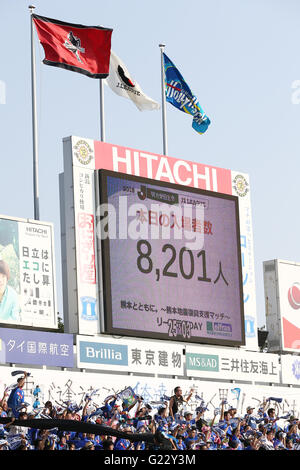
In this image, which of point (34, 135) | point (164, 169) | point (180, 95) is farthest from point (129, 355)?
point (180, 95)

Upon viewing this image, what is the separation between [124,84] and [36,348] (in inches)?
233

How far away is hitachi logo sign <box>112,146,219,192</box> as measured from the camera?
19266mm

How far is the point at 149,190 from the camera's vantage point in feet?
62.7

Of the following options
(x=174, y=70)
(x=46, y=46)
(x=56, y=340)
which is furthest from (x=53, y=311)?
(x=174, y=70)

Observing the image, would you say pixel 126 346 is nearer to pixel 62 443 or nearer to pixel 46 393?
pixel 46 393

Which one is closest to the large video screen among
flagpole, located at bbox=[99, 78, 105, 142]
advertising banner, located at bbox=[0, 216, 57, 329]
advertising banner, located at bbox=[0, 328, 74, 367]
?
advertising banner, located at bbox=[0, 328, 74, 367]

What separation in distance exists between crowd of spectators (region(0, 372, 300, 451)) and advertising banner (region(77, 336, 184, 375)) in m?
0.69

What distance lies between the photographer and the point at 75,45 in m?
19.3

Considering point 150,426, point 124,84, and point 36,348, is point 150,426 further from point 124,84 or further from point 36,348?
point 124,84

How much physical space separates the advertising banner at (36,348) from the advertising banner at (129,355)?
260 mm

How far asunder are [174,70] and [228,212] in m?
3.40

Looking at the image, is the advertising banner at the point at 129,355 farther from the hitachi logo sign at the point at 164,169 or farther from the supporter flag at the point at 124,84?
the supporter flag at the point at 124,84

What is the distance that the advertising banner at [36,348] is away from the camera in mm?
16562

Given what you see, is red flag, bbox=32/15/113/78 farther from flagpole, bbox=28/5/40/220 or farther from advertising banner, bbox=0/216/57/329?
advertising banner, bbox=0/216/57/329
